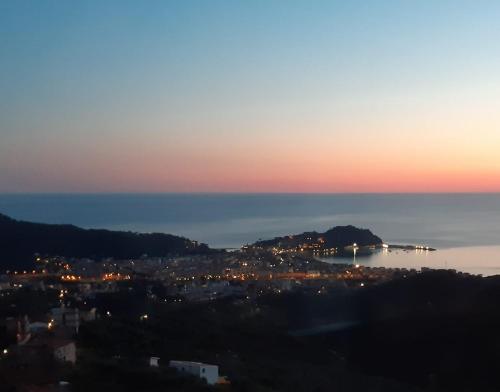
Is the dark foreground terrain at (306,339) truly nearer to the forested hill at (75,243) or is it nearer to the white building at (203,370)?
the white building at (203,370)

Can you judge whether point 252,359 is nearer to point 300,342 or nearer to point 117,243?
point 300,342

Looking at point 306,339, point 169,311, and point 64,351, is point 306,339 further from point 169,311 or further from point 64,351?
point 64,351

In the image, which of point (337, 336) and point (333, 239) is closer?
point (337, 336)

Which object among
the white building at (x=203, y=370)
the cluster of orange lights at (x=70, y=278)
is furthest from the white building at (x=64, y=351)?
the cluster of orange lights at (x=70, y=278)

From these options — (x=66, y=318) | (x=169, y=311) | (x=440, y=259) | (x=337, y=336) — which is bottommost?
(x=337, y=336)

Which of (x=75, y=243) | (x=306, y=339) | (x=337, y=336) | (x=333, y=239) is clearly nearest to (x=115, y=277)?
(x=75, y=243)

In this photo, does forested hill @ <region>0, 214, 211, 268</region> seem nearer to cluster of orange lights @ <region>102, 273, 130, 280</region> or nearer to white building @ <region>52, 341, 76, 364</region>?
cluster of orange lights @ <region>102, 273, 130, 280</region>
